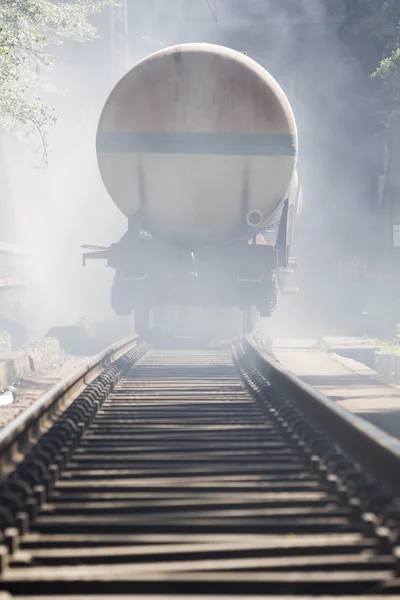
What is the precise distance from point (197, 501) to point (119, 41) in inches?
1453

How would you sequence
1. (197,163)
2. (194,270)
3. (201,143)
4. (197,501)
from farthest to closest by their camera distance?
1. (194,270)
2. (197,163)
3. (201,143)
4. (197,501)

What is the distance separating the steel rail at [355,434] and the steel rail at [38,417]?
1639mm

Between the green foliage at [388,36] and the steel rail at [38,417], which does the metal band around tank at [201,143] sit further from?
the green foliage at [388,36]

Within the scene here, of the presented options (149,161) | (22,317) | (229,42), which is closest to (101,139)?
(149,161)

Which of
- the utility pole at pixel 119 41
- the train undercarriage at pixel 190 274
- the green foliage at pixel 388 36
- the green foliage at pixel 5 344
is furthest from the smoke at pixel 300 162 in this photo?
the train undercarriage at pixel 190 274

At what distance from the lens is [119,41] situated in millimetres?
37781

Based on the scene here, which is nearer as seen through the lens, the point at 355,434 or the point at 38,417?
the point at 355,434

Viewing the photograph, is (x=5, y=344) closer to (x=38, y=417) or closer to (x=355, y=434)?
(x=38, y=417)

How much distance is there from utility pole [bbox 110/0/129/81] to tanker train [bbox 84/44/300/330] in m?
28.0

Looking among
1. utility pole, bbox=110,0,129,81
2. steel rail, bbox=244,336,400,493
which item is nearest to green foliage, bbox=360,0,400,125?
steel rail, bbox=244,336,400,493

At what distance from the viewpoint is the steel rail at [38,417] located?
12.8 feet

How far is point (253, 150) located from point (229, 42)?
20567 mm

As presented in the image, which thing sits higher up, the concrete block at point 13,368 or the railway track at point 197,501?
the railway track at point 197,501

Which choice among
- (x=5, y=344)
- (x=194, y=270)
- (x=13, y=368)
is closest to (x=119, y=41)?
(x=5, y=344)
